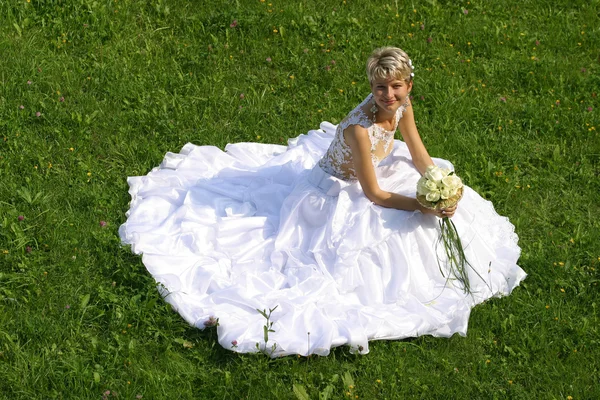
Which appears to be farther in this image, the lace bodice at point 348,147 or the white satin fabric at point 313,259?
the lace bodice at point 348,147

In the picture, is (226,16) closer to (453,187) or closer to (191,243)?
(191,243)

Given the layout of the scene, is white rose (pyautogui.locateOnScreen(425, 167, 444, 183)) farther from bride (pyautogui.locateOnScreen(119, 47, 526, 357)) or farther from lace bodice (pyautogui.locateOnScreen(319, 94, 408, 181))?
lace bodice (pyautogui.locateOnScreen(319, 94, 408, 181))

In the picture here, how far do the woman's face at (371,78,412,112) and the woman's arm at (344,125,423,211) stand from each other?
27 centimetres

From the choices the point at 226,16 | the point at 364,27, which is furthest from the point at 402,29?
the point at 226,16

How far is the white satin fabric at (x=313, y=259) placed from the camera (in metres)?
6.19

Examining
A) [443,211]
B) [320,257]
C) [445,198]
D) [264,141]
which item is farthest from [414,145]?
[264,141]

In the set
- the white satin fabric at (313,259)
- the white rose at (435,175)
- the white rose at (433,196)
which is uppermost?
the white rose at (435,175)

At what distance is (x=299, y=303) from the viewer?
20.7 ft

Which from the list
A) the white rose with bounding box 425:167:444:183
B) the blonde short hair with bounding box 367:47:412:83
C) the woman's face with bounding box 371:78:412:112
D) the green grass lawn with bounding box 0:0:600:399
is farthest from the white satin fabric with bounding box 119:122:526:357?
the blonde short hair with bounding box 367:47:412:83

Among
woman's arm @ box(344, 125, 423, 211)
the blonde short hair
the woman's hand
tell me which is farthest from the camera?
woman's arm @ box(344, 125, 423, 211)

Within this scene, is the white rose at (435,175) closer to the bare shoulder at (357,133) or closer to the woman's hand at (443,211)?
the woman's hand at (443,211)

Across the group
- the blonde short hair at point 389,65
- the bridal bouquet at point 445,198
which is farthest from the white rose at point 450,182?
the blonde short hair at point 389,65

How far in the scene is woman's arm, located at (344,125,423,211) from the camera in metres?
6.47

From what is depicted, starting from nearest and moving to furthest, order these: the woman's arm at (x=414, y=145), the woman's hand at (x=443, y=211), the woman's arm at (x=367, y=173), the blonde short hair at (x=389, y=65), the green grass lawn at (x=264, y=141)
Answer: the green grass lawn at (x=264, y=141)
the blonde short hair at (x=389, y=65)
the woman's hand at (x=443, y=211)
the woman's arm at (x=367, y=173)
the woman's arm at (x=414, y=145)
